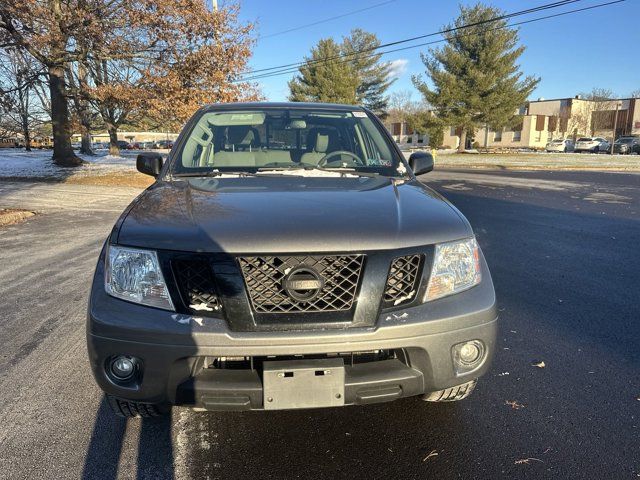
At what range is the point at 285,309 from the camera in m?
2.04

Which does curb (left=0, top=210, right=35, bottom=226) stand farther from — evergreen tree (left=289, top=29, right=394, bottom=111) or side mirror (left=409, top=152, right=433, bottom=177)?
evergreen tree (left=289, top=29, right=394, bottom=111)

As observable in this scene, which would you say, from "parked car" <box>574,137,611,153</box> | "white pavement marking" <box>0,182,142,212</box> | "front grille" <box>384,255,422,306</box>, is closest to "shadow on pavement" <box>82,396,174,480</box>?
"front grille" <box>384,255,422,306</box>

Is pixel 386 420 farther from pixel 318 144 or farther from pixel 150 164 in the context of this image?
pixel 150 164

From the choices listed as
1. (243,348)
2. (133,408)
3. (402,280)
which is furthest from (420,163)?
(133,408)

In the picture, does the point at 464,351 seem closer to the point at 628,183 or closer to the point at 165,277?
the point at 165,277

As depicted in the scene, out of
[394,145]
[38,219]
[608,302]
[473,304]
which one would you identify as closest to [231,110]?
[394,145]

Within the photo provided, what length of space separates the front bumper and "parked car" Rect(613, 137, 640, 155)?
52155 millimetres

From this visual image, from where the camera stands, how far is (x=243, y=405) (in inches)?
79.9

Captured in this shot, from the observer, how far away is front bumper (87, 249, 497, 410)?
1979 mm

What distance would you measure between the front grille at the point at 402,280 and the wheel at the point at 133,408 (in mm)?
1153

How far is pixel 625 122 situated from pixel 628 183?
5736 cm

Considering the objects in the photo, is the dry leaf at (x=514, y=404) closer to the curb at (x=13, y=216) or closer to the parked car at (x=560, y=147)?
the curb at (x=13, y=216)

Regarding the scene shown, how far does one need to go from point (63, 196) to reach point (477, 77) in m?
34.0

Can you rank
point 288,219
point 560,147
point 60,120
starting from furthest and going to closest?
point 560,147
point 60,120
point 288,219
